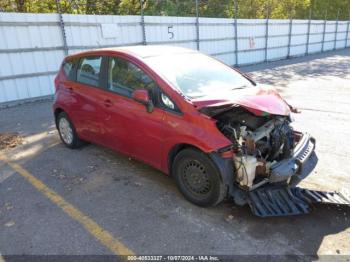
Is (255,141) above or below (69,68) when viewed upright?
below

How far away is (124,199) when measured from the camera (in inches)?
153

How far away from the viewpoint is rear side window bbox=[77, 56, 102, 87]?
4668mm

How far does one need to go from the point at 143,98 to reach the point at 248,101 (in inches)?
47.3

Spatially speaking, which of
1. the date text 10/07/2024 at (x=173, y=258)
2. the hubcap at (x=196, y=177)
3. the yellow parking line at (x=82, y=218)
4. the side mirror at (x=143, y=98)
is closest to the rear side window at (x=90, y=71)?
the side mirror at (x=143, y=98)

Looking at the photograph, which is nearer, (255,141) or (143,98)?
(255,141)

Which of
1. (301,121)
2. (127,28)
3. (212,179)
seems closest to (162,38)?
(127,28)

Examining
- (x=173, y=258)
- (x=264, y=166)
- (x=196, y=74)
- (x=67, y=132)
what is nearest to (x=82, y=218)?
(x=173, y=258)

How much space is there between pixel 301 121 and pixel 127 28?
26.2 ft

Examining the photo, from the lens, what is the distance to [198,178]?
140 inches

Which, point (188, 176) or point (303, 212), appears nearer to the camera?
point (303, 212)

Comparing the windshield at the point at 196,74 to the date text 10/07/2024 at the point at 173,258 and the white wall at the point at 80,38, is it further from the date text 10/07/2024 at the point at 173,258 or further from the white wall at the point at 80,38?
the white wall at the point at 80,38

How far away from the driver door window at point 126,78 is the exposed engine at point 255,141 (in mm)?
1053

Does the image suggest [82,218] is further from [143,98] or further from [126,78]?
[126,78]

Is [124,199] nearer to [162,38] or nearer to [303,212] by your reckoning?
[303,212]
